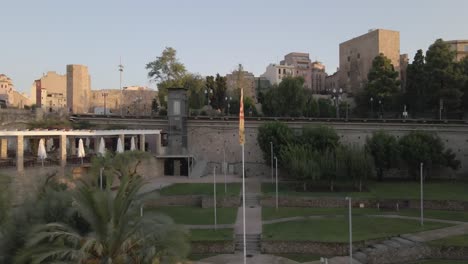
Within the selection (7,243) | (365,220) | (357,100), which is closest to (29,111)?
(365,220)

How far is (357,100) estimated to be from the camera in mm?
75062

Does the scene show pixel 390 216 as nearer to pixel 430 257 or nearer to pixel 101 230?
pixel 430 257

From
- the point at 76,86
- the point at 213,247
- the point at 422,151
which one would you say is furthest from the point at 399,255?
the point at 76,86

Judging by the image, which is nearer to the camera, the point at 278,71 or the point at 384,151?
the point at 384,151

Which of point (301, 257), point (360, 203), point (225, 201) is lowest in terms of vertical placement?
point (301, 257)

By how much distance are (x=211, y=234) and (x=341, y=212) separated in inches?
469

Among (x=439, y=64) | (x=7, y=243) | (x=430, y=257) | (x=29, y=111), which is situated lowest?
(x=430, y=257)

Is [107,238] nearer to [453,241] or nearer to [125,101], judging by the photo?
[453,241]

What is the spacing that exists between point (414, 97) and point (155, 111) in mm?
41847

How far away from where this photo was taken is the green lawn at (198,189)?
3884 centimetres

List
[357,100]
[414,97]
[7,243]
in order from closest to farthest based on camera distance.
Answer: [7,243], [414,97], [357,100]

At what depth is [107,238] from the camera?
1283 centimetres

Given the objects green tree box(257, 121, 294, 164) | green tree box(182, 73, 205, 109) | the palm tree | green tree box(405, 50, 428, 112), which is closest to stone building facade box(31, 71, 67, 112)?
green tree box(182, 73, 205, 109)

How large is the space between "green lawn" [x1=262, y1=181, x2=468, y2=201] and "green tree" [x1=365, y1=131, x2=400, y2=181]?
2110mm
